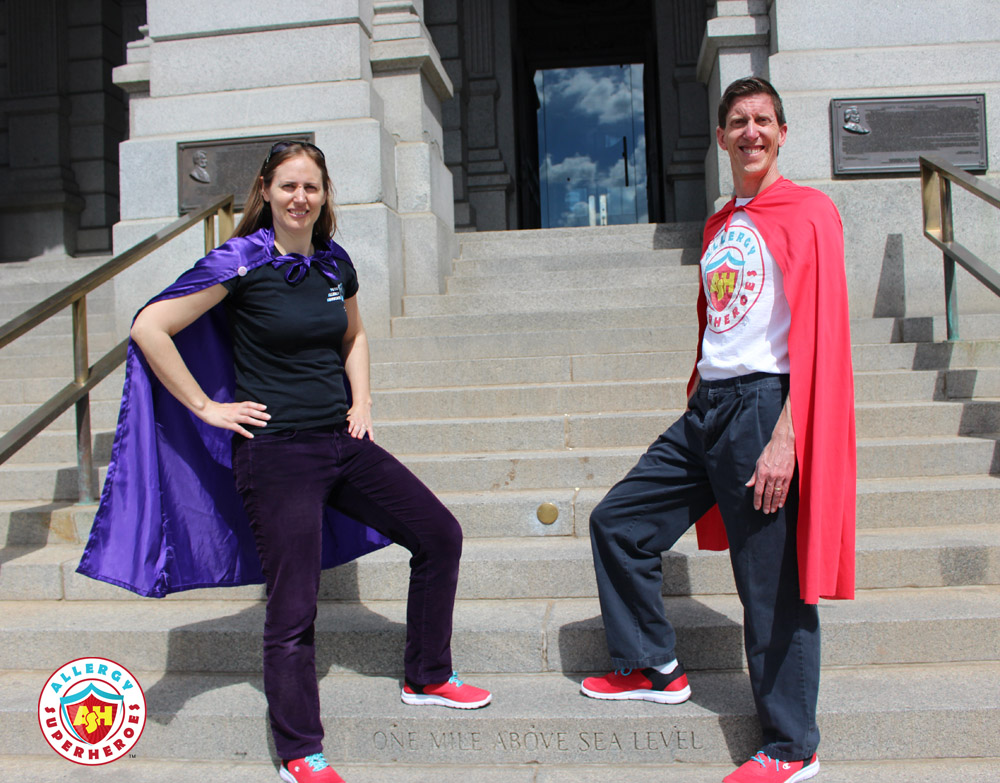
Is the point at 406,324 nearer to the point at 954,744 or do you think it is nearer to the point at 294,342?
the point at 294,342

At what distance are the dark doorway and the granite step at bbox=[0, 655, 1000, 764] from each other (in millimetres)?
11462

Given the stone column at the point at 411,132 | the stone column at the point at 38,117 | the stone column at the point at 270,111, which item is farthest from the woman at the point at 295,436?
the stone column at the point at 38,117

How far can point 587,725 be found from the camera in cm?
277

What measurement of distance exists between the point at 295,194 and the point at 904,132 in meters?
4.95

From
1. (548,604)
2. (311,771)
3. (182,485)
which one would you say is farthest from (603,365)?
(311,771)

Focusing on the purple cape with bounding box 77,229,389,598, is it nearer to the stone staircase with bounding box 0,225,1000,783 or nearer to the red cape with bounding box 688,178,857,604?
the stone staircase with bounding box 0,225,1000,783

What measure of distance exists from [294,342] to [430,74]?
4920mm

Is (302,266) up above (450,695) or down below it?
above

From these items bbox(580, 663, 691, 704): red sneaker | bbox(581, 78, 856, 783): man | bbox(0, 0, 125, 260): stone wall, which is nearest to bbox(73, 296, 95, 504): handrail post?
bbox(580, 663, 691, 704): red sneaker

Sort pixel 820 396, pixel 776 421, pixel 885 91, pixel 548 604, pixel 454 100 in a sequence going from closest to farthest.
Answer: pixel 820 396 → pixel 776 421 → pixel 548 604 → pixel 885 91 → pixel 454 100

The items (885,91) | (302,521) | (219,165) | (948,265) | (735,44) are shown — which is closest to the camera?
(302,521)

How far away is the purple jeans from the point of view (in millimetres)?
2539

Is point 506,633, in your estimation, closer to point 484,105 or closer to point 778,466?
point 778,466

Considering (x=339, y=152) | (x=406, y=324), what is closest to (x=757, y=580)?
(x=406, y=324)
